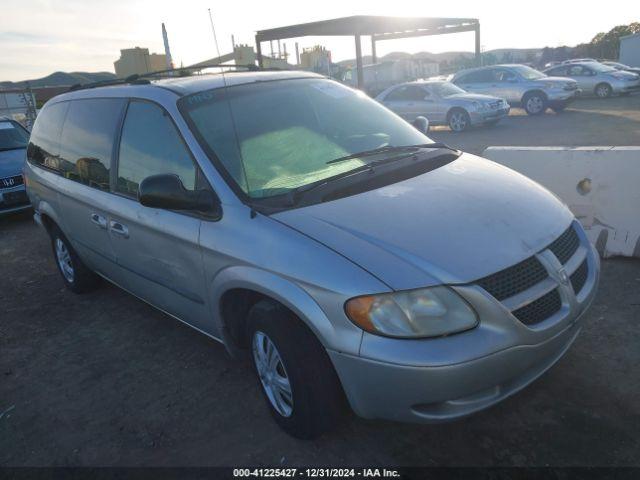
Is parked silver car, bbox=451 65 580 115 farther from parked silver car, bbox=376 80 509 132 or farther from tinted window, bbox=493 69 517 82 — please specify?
parked silver car, bbox=376 80 509 132

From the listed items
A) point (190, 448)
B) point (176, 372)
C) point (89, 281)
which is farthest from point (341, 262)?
point (89, 281)

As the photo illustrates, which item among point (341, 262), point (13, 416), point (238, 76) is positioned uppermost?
point (238, 76)

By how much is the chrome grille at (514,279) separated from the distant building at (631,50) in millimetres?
35677

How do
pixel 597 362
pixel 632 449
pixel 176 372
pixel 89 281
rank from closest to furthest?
pixel 632 449 < pixel 597 362 < pixel 176 372 < pixel 89 281

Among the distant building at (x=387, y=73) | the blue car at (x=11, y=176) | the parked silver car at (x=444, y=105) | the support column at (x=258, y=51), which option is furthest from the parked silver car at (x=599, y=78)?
the blue car at (x=11, y=176)

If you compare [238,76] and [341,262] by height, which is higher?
[238,76]

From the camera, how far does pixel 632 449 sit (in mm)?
2318

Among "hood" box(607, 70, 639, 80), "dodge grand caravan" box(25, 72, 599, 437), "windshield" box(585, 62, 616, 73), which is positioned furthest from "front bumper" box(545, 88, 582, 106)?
"dodge grand caravan" box(25, 72, 599, 437)

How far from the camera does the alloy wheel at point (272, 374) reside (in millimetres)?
2545

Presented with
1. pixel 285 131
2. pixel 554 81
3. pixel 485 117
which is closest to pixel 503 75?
pixel 554 81

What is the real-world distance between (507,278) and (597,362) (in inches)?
50.6

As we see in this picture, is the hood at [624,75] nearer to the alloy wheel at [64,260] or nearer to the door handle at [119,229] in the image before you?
the alloy wheel at [64,260]

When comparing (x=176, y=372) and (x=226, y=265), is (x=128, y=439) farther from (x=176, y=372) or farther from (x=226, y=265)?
(x=226, y=265)

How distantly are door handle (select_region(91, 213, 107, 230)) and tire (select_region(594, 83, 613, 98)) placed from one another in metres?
19.8
